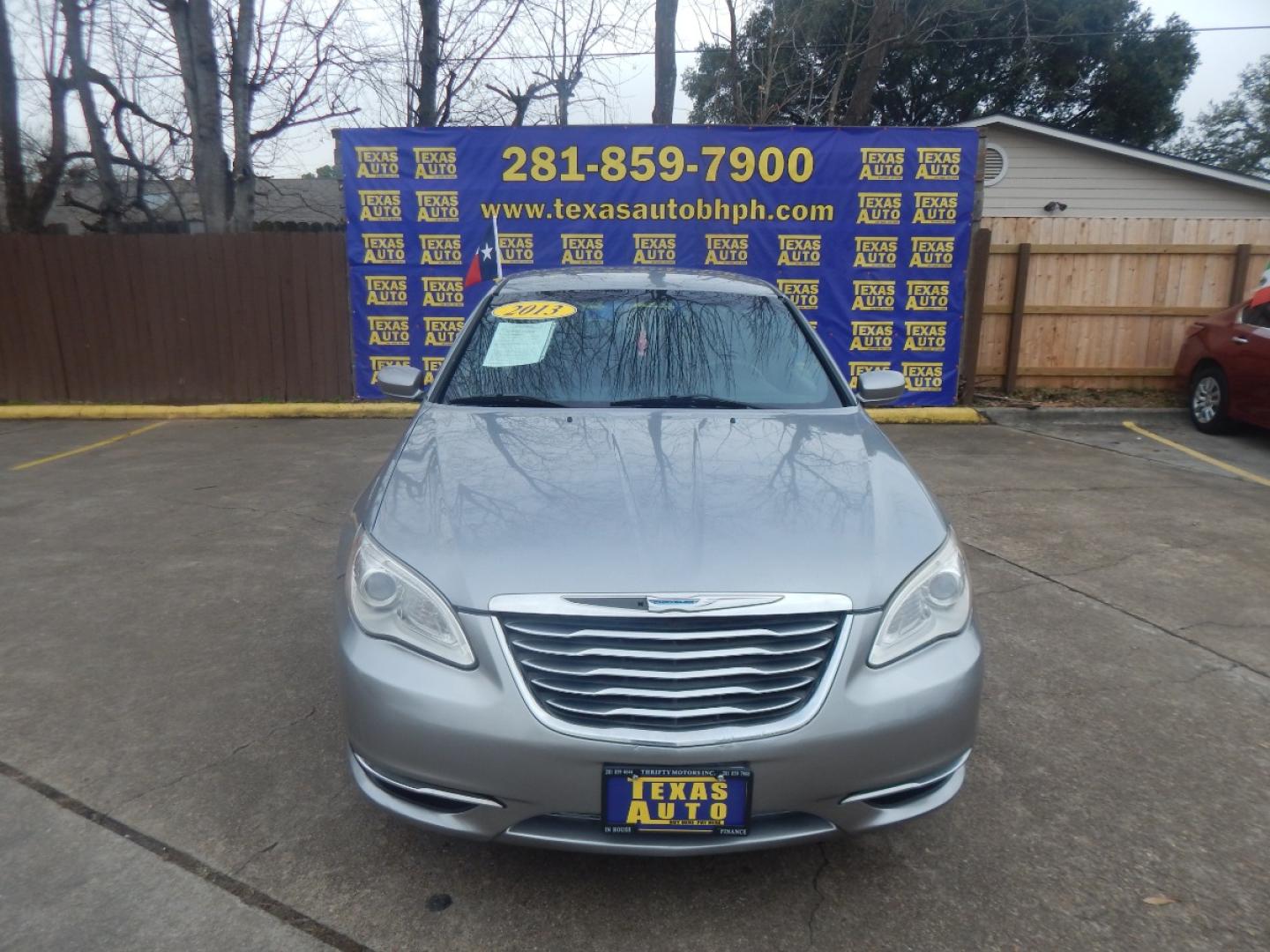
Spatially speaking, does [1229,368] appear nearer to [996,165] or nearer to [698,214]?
[698,214]

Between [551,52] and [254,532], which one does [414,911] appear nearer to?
[254,532]

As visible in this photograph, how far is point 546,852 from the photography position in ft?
8.73

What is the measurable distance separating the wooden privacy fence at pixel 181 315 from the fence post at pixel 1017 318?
7.49 meters

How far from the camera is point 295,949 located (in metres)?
2.31

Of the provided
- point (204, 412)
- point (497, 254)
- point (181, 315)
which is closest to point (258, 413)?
point (204, 412)

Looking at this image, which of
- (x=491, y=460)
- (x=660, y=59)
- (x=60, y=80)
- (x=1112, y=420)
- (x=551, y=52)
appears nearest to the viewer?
(x=491, y=460)

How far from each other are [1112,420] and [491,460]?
8.79 meters

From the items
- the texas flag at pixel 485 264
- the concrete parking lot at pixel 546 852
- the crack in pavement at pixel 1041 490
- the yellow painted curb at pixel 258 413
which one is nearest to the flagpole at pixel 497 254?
the texas flag at pixel 485 264

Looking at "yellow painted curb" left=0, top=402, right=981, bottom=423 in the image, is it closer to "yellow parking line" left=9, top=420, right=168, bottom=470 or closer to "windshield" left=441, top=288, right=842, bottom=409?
"yellow parking line" left=9, top=420, right=168, bottom=470

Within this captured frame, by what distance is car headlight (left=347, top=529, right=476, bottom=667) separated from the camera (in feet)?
7.55

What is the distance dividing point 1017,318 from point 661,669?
9.27 metres

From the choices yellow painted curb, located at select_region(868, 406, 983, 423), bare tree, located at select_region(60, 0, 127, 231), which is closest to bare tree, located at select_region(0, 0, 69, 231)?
bare tree, located at select_region(60, 0, 127, 231)

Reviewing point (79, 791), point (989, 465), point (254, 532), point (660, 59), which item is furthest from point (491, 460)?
point (660, 59)

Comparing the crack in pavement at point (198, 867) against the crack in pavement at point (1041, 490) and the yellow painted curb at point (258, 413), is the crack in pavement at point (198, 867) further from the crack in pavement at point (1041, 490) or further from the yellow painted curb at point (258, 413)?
the yellow painted curb at point (258, 413)
